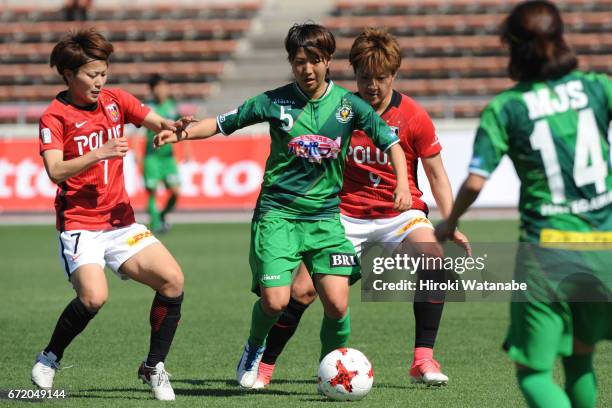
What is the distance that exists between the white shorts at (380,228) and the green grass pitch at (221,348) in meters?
0.83

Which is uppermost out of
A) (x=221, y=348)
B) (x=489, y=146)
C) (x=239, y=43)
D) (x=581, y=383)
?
(x=489, y=146)

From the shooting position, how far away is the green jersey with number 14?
5.76 m

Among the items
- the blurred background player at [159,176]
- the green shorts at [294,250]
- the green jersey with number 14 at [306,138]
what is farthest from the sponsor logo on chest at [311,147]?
the blurred background player at [159,176]

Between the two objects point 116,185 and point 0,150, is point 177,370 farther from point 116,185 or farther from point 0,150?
point 0,150

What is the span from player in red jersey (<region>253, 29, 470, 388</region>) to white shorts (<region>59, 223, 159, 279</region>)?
39.7 inches

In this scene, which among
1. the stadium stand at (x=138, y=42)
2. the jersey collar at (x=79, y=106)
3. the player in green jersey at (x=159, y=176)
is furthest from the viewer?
the stadium stand at (x=138, y=42)

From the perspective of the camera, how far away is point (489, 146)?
394 cm

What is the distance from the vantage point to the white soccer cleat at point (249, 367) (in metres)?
6.10

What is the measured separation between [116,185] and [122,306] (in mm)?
3726

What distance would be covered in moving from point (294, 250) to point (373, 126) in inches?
31.8

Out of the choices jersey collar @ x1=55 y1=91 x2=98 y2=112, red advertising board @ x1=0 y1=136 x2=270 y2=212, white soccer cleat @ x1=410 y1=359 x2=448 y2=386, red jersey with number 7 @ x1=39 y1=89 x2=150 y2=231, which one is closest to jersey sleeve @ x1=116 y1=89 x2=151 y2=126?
red jersey with number 7 @ x1=39 y1=89 x2=150 y2=231

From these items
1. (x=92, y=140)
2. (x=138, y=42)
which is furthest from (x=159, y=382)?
(x=138, y=42)

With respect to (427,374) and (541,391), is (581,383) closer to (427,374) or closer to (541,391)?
(541,391)

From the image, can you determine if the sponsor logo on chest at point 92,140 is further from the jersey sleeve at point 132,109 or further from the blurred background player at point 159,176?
the blurred background player at point 159,176
